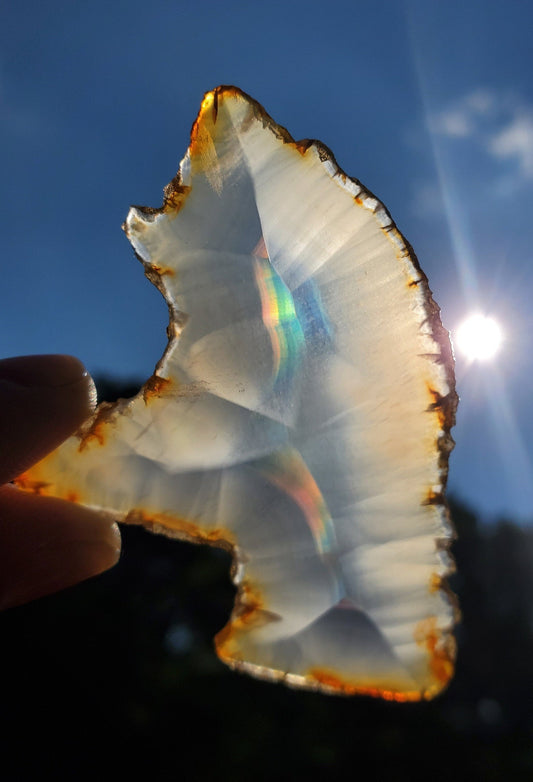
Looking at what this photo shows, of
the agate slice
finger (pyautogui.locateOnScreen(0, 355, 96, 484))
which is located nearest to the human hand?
finger (pyautogui.locateOnScreen(0, 355, 96, 484))

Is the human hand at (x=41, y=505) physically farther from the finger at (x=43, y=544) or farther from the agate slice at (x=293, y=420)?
the agate slice at (x=293, y=420)

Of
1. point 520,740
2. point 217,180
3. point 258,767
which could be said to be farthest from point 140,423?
point 520,740

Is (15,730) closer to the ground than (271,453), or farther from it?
closer to the ground

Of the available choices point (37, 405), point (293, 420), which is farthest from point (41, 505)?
point (293, 420)

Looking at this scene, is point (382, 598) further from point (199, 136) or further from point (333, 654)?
point (199, 136)

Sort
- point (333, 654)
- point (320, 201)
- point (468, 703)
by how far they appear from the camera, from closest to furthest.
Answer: point (320, 201), point (333, 654), point (468, 703)

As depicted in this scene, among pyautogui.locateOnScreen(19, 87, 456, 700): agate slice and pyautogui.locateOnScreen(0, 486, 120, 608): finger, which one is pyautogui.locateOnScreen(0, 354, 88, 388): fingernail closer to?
pyautogui.locateOnScreen(19, 87, 456, 700): agate slice

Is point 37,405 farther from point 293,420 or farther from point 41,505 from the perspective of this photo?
point 293,420

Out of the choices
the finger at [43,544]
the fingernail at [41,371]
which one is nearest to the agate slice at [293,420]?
the fingernail at [41,371]
